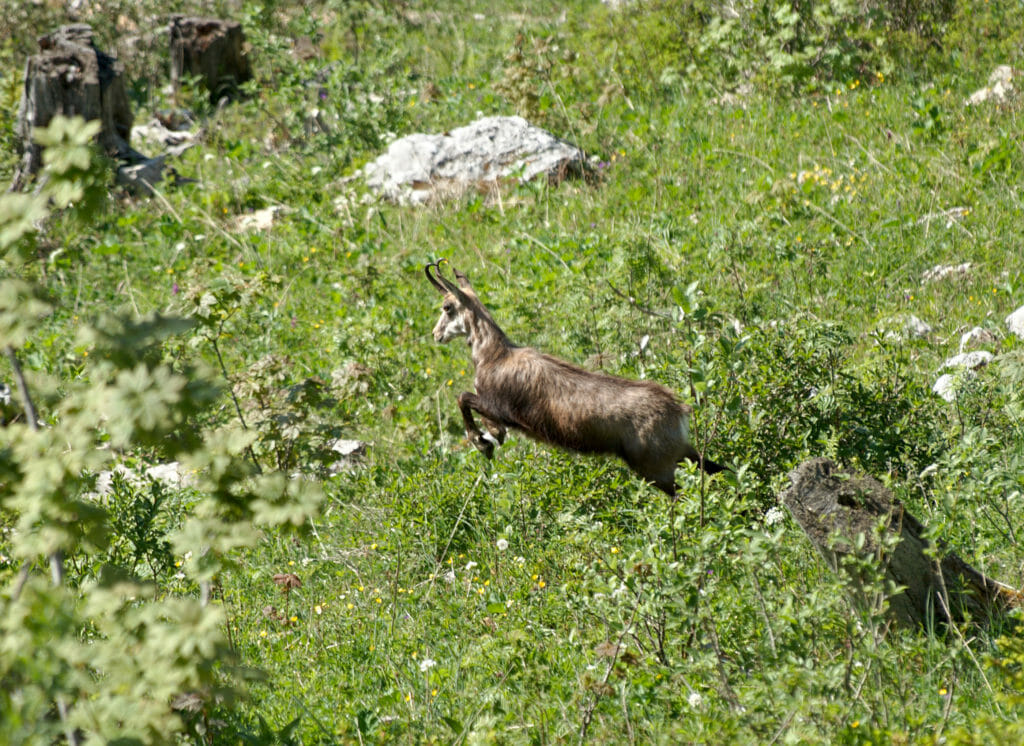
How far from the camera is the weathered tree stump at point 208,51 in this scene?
14.1m

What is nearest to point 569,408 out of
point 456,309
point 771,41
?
point 456,309

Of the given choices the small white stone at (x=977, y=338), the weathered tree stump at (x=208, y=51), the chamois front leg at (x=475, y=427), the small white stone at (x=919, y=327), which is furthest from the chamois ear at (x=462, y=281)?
the weathered tree stump at (x=208, y=51)

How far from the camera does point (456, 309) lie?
703 centimetres

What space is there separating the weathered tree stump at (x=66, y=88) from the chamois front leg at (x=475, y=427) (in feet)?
23.7

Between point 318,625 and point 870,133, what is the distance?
730 centimetres

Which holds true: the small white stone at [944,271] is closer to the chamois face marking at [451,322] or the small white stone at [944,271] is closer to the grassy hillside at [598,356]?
the grassy hillside at [598,356]

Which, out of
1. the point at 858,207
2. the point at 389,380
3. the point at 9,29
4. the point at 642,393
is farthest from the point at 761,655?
the point at 9,29

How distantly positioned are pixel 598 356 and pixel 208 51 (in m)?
9.67

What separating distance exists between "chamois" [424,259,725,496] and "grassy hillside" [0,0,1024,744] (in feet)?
0.61

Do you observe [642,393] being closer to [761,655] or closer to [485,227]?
[761,655]

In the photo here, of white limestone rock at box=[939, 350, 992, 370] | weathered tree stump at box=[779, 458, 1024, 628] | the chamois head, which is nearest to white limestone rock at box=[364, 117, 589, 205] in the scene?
the chamois head

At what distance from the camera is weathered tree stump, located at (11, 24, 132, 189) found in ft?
37.9

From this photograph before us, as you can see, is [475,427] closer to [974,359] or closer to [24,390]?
[974,359]

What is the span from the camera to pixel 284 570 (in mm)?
5980
